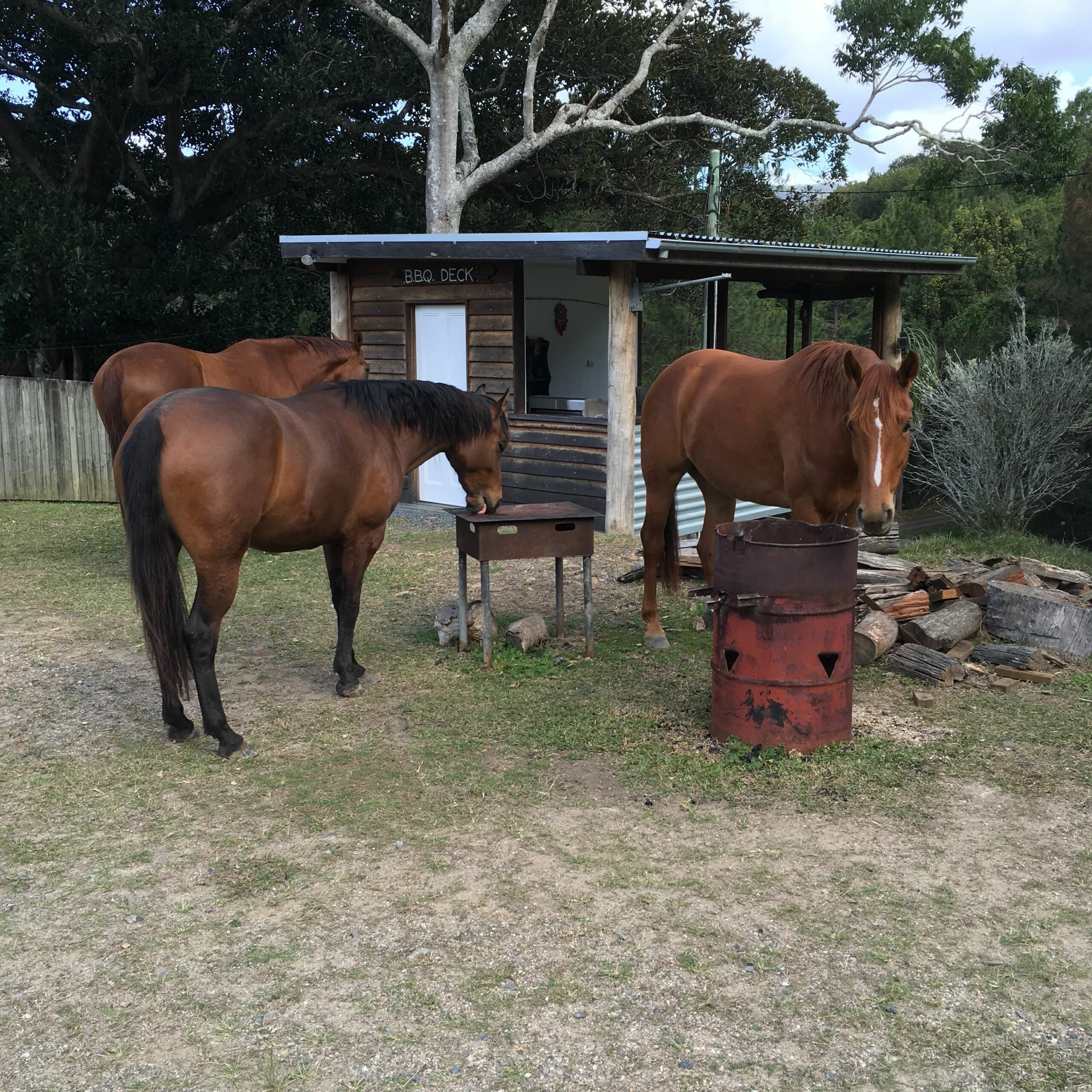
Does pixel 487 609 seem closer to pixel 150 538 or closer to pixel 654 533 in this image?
pixel 654 533

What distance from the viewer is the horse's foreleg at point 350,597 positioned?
5.55 metres

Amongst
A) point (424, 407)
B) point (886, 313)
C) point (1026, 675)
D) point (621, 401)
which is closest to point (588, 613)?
point (424, 407)

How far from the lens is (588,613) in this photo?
248 inches

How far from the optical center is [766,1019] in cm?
279

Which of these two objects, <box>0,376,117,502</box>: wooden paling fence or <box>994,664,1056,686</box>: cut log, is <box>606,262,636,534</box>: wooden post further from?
<box>0,376,117,502</box>: wooden paling fence

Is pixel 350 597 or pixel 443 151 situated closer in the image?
pixel 350 597

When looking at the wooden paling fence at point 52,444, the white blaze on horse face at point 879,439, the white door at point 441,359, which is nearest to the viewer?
the white blaze on horse face at point 879,439

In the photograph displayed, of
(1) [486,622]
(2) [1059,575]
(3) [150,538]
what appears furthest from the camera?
(2) [1059,575]

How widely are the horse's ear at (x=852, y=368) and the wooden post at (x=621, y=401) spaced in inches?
204

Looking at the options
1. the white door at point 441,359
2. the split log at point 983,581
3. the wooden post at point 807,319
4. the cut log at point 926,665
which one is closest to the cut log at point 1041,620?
the split log at point 983,581

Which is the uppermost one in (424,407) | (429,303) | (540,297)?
(540,297)

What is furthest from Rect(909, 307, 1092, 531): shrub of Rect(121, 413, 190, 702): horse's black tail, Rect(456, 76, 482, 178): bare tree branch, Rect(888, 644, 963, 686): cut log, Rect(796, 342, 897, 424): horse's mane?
Rect(121, 413, 190, 702): horse's black tail

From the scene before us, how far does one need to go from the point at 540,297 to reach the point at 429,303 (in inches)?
111

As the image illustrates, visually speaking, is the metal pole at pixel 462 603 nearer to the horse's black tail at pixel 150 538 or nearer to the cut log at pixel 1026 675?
the horse's black tail at pixel 150 538
